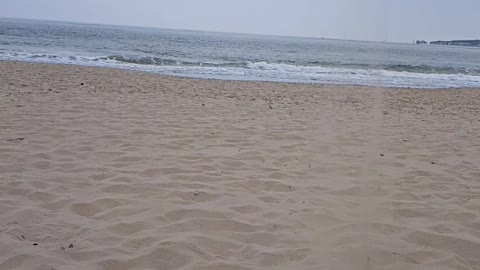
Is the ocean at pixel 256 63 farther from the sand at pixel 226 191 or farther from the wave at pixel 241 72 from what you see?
the sand at pixel 226 191

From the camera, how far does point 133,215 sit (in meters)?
2.84

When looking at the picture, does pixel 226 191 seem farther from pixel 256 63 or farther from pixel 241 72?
pixel 256 63

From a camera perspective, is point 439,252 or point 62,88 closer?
point 439,252

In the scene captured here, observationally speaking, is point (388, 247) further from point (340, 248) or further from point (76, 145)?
point (76, 145)

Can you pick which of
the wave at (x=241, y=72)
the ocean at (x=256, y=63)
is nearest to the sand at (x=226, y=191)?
the ocean at (x=256, y=63)

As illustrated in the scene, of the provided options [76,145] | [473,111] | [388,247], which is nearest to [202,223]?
[388,247]

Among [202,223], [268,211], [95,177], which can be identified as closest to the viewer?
[202,223]

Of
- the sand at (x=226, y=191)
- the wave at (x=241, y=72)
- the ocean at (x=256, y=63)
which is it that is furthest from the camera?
the wave at (x=241, y=72)

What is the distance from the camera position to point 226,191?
3.35 metres

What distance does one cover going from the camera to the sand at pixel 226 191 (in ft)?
7.88

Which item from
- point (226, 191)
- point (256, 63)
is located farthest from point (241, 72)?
point (226, 191)

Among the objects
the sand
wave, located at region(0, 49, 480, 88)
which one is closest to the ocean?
wave, located at region(0, 49, 480, 88)

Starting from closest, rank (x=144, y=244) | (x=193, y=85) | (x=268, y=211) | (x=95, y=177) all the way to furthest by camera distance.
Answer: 1. (x=144, y=244)
2. (x=268, y=211)
3. (x=95, y=177)
4. (x=193, y=85)

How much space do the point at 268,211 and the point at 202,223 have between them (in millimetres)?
533
